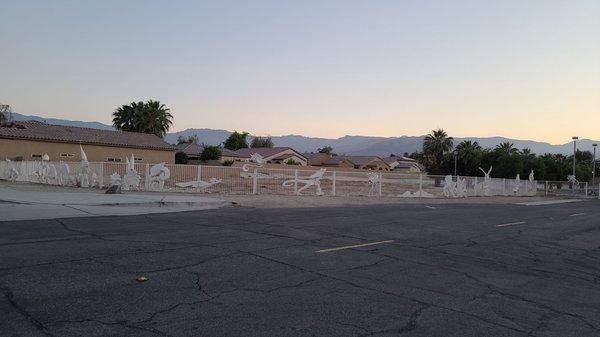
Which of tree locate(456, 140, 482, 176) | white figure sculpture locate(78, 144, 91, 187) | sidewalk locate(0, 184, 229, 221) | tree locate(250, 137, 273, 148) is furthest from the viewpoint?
tree locate(250, 137, 273, 148)

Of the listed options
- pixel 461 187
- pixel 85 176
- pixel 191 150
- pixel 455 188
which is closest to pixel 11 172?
pixel 85 176

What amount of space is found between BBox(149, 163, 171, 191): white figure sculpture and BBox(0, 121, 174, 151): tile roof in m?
27.1

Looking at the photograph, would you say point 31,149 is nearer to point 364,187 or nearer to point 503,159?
point 364,187

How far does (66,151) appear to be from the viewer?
164 ft

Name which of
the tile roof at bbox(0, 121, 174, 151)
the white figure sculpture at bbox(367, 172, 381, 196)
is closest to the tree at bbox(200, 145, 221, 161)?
the tile roof at bbox(0, 121, 174, 151)

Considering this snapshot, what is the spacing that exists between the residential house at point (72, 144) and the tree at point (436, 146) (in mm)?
51966

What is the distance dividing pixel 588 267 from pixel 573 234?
692 centimetres

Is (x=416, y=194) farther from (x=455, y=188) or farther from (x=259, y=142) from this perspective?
(x=259, y=142)

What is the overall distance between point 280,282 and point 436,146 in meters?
90.1

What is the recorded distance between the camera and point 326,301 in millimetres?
6762

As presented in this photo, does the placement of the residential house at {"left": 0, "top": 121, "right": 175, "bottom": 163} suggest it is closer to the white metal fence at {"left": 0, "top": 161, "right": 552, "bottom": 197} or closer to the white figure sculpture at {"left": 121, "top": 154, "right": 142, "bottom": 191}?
the white metal fence at {"left": 0, "top": 161, "right": 552, "bottom": 197}

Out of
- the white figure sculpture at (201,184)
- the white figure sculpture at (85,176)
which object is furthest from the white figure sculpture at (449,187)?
the white figure sculpture at (85,176)

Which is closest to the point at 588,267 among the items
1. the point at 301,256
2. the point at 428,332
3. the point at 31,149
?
the point at 301,256

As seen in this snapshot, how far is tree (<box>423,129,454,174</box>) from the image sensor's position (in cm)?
9372
